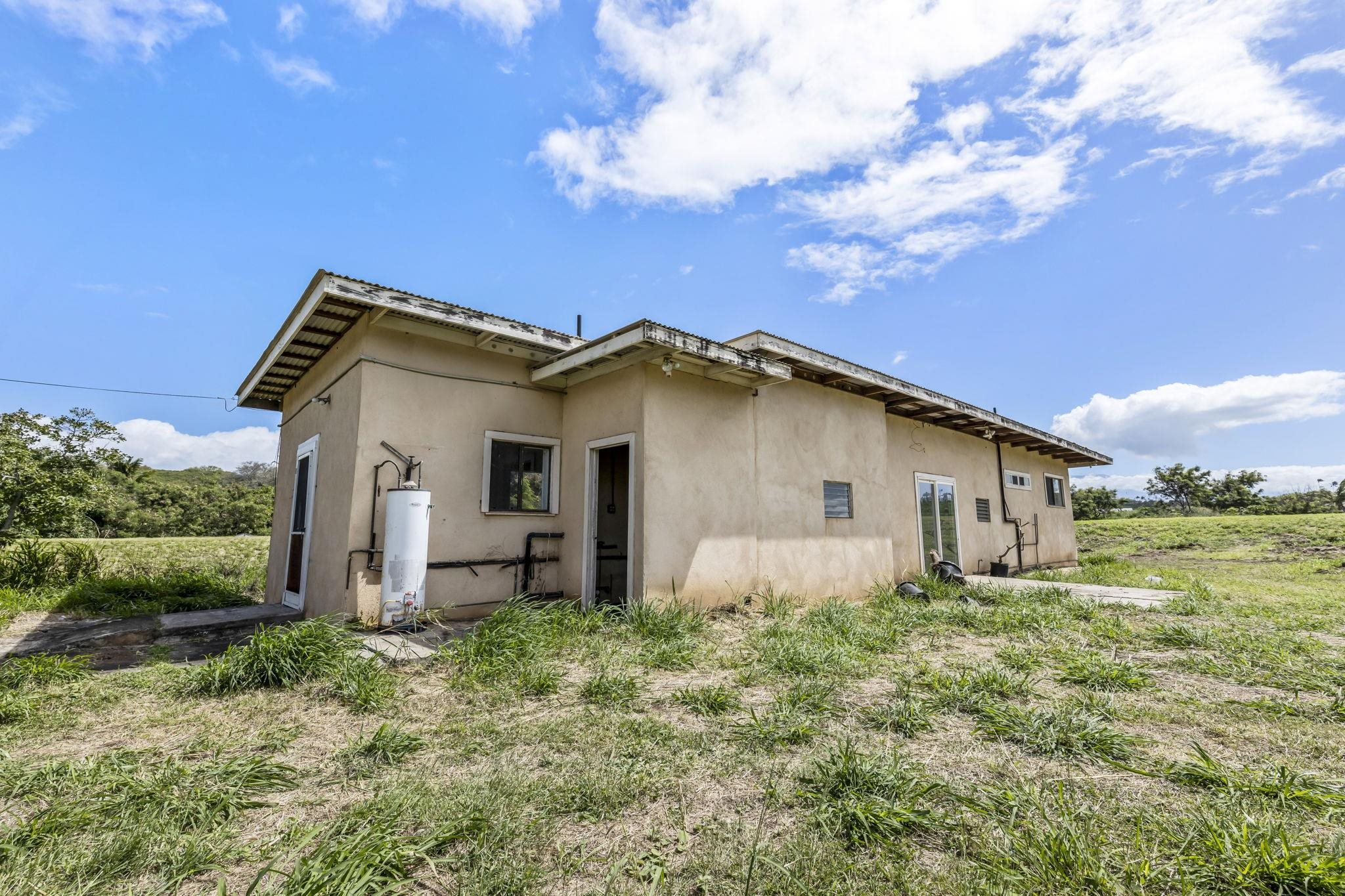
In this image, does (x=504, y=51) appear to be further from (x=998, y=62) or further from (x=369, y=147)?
(x=998, y=62)

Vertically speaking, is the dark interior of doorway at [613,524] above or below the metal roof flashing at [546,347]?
below

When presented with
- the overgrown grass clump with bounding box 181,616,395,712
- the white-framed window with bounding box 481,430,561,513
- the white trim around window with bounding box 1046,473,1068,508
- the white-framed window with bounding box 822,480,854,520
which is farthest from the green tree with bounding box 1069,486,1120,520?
the overgrown grass clump with bounding box 181,616,395,712

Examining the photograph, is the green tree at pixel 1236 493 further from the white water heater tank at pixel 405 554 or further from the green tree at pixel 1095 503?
the white water heater tank at pixel 405 554

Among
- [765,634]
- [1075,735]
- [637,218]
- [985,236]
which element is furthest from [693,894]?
[985,236]

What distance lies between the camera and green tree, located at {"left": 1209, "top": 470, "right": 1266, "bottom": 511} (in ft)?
115

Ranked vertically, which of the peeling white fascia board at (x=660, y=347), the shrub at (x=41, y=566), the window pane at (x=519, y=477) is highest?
the peeling white fascia board at (x=660, y=347)

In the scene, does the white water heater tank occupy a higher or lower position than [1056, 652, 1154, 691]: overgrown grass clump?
higher

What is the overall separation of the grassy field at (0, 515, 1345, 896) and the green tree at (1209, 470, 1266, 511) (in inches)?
1682

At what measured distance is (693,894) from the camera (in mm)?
1748

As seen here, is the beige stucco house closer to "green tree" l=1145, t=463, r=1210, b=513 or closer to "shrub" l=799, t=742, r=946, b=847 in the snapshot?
"shrub" l=799, t=742, r=946, b=847

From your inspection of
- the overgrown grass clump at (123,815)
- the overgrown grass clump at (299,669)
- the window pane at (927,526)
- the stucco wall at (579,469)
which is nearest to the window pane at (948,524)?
the window pane at (927,526)

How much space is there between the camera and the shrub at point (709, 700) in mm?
3385

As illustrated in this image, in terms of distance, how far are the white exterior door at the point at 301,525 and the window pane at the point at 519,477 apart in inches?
93.4

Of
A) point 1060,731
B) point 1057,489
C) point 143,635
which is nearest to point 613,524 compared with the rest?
point 143,635
